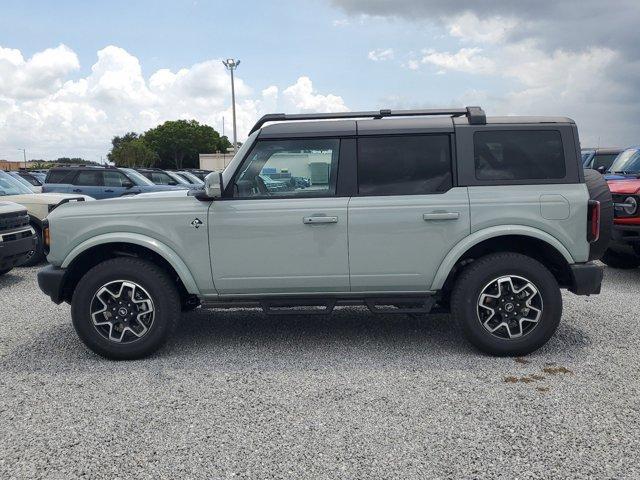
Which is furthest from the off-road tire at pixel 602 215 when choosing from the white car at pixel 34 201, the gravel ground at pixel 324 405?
the white car at pixel 34 201

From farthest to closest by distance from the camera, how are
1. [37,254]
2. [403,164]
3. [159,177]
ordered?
[159,177] < [37,254] < [403,164]

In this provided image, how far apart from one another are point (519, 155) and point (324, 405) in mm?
2516

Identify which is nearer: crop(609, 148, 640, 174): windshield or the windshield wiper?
the windshield wiper

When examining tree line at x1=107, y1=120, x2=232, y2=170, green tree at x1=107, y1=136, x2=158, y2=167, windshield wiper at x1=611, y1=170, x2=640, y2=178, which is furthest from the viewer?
tree line at x1=107, y1=120, x2=232, y2=170

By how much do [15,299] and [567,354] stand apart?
6480 mm

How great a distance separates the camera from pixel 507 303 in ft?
14.6

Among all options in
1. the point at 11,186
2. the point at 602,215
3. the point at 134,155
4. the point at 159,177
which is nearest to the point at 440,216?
the point at 602,215

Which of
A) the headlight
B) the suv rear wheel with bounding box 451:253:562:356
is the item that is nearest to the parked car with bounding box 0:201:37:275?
the suv rear wheel with bounding box 451:253:562:356

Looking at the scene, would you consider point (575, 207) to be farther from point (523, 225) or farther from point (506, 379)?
point (506, 379)

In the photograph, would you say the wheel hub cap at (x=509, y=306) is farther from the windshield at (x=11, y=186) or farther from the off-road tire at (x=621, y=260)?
the windshield at (x=11, y=186)

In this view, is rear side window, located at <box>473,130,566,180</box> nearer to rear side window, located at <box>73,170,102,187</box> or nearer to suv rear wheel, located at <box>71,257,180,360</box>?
suv rear wheel, located at <box>71,257,180,360</box>

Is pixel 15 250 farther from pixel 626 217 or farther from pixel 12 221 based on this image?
pixel 626 217

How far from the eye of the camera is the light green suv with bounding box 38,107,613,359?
4.41m

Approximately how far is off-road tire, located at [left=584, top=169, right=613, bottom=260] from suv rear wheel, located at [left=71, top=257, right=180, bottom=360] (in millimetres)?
3492
